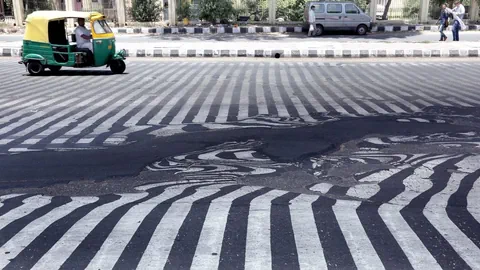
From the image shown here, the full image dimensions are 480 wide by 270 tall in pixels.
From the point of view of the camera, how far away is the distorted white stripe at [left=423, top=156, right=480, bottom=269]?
352cm

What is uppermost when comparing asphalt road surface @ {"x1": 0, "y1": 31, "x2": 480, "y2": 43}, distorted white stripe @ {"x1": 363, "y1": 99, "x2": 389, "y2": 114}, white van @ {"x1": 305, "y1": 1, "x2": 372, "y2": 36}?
white van @ {"x1": 305, "y1": 1, "x2": 372, "y2": 36}

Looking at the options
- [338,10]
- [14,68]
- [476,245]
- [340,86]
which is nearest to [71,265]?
[476,245]

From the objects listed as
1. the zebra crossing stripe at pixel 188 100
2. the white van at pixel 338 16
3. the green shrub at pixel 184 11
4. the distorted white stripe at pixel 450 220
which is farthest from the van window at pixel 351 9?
the distorted white stripe at pixel 450 220

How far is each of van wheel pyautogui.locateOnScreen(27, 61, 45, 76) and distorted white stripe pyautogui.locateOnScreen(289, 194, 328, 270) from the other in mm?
11224

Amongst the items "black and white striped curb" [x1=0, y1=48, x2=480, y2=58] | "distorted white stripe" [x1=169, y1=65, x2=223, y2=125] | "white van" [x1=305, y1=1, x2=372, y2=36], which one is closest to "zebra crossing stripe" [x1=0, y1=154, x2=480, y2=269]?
"distorted white stripe" [x1=169, y1=65, x2=223, y2=125]

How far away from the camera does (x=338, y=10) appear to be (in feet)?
83.4

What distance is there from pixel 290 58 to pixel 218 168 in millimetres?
12627

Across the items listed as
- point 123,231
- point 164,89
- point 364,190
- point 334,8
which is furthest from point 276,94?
point 334,8

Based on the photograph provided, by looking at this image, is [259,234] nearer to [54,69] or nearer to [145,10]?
[54,69]

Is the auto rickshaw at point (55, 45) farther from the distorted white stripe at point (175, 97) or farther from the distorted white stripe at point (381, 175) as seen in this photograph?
the distorted white stripe at point (381, 175)

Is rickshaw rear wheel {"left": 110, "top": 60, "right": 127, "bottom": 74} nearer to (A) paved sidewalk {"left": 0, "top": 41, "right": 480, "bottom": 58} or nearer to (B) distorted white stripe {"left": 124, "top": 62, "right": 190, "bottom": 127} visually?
(B) distorted white stripe {"left": 124, "top": 62, "right": 190, "bottom": 127}

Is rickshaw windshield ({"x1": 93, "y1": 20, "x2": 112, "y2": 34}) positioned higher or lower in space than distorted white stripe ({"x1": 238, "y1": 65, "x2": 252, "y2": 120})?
higher

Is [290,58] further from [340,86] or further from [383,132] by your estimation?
[383,132]

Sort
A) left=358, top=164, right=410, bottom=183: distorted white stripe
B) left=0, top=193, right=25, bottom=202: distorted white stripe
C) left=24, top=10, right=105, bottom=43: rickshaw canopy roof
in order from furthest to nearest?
left=24, top=10, right=105, bottom=43: rickshaw canopy roof
left=358, top=164, right=410, bottom=183: distorted white stripe
left=0, top=193, right=25, bottom=202: distorted white stripe
